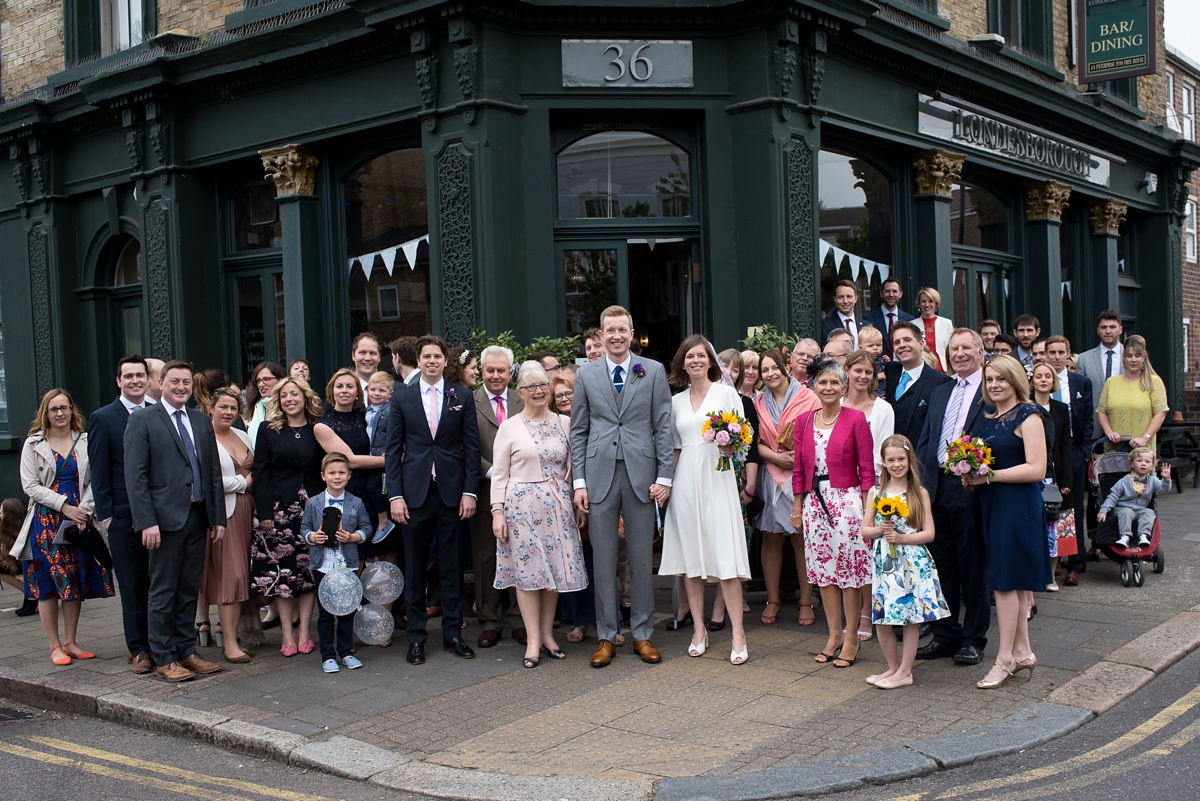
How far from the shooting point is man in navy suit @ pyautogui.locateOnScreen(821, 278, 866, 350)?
33.2 feet

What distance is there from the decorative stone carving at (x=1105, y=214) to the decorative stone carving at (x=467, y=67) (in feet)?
39.2

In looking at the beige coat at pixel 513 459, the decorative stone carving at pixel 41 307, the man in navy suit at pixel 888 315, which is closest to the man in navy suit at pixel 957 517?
the beige coat at pixel 513 459

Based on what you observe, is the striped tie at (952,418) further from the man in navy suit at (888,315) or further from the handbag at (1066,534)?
the man in navy suit at (888,315)

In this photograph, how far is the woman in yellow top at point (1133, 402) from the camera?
952cm

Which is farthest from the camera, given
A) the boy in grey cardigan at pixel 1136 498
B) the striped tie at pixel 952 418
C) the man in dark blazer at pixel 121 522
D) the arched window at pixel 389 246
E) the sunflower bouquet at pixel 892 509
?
the arched window at pixel 389 246

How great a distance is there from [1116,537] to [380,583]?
19.7 ft

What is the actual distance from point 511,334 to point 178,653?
13.6 feet

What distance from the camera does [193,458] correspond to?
691 cm

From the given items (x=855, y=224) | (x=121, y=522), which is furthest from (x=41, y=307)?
Answer: (x=855, y=224)

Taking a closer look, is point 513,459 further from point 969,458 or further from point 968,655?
point 968,655

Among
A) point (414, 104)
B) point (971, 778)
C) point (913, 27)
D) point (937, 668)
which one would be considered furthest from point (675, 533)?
point (913, 27)

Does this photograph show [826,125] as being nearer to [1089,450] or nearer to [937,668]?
[1089,450]

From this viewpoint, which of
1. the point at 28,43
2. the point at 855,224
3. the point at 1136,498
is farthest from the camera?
the point at 28,43

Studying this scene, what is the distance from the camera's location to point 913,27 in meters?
12.2
